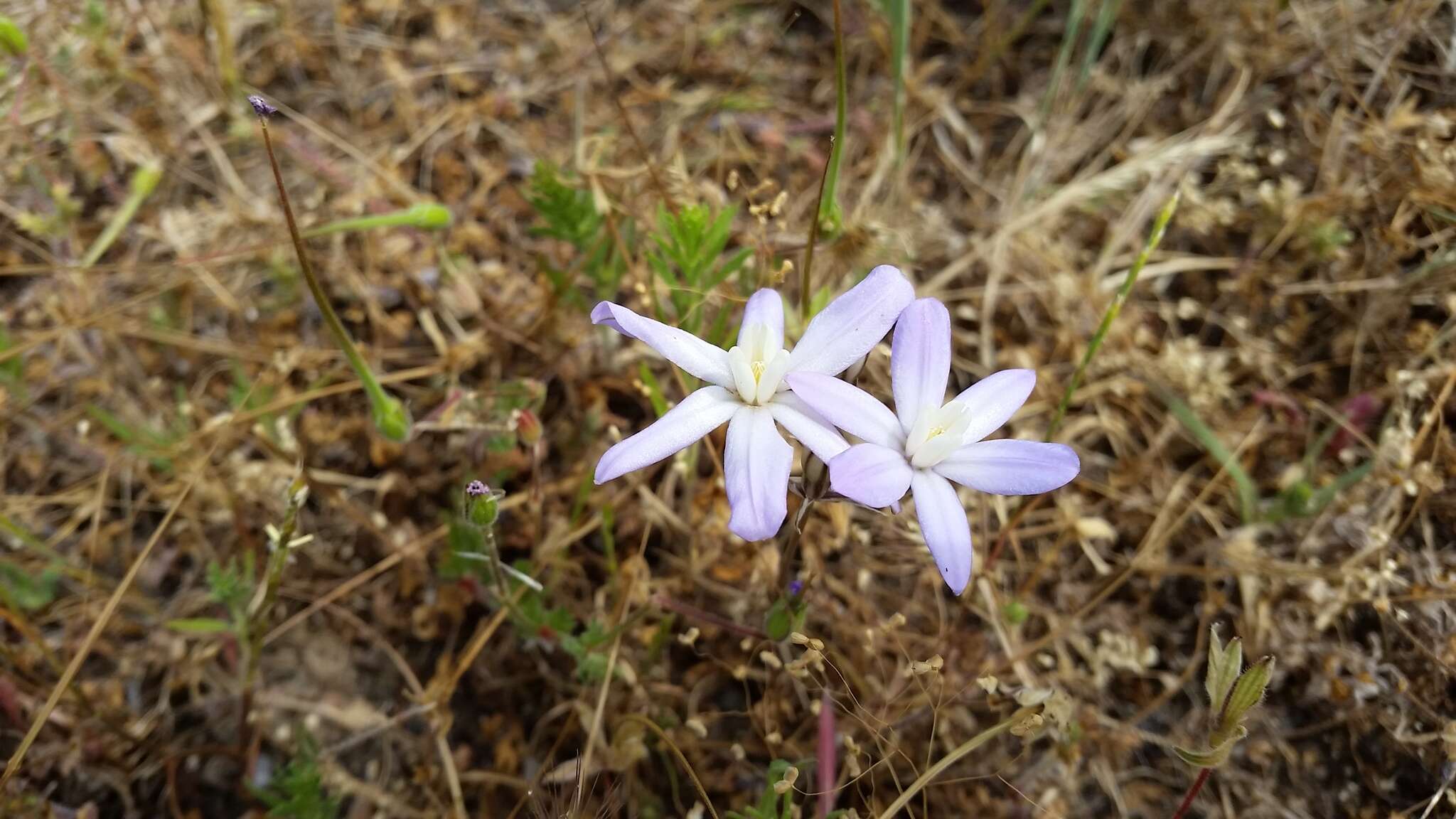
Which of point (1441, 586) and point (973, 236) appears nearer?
point (1441, 586)

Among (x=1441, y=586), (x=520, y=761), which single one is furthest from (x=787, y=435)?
(x=1441, y=586)

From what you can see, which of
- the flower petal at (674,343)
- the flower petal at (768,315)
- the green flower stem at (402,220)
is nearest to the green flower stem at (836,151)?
the flower petal at (768,315)

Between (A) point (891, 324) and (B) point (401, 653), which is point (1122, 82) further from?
(B) point (401, 653)

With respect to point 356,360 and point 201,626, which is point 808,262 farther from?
point 201,626

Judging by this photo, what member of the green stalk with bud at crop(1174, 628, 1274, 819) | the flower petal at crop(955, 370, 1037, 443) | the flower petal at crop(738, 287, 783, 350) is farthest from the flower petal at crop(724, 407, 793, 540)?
the green stalk with bud at crop(1174, 628, 1274, 819)

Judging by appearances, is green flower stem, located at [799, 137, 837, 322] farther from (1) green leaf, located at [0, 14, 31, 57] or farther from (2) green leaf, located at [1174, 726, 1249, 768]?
(1) green leaf, located at [0, 14, 31, 57]

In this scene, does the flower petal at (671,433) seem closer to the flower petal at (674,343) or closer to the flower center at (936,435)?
the flower petal at (674,343)
